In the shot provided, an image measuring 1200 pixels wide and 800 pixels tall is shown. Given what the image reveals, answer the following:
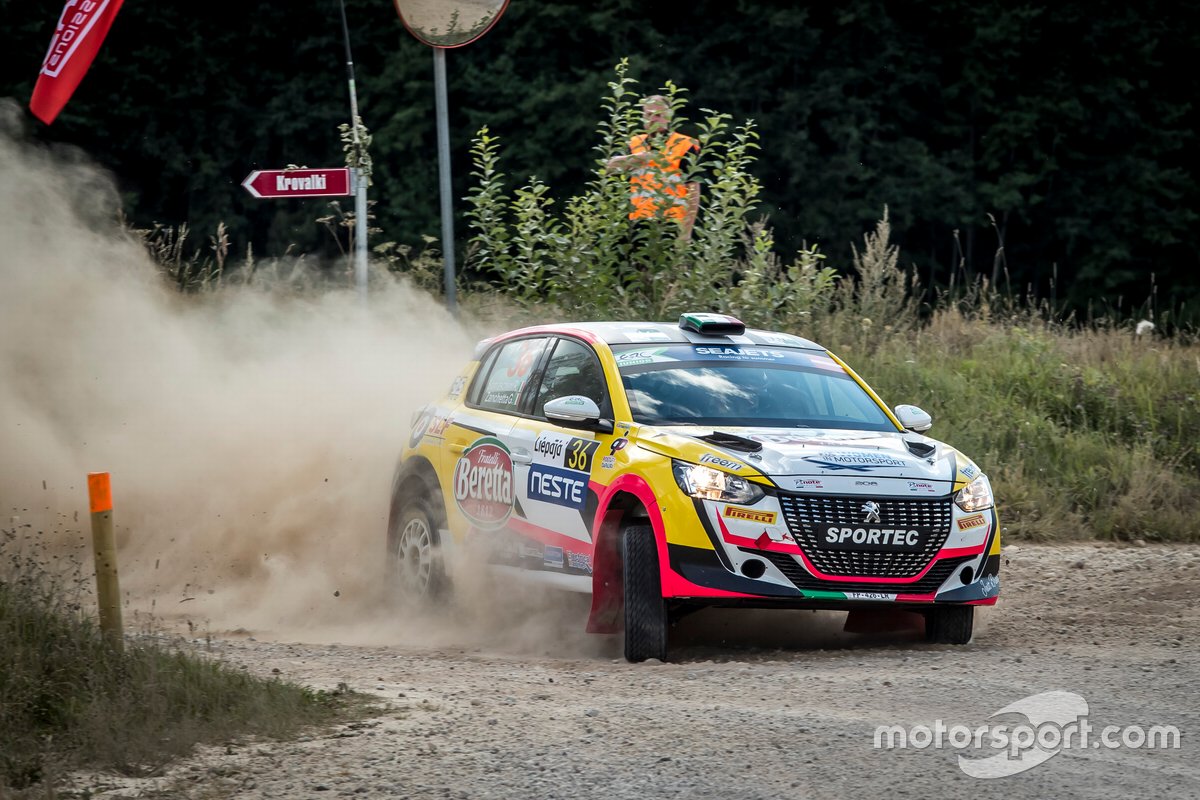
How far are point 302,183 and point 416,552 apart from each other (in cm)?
431

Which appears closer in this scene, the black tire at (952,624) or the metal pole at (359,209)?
the black tire at (952,624)

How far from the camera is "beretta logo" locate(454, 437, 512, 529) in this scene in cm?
946

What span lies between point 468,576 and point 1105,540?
6010 millimetres

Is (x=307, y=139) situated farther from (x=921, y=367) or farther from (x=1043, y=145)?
(x=921, y=367)

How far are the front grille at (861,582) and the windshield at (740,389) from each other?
41.1 inches

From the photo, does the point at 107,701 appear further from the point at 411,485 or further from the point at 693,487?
the point at 411,485

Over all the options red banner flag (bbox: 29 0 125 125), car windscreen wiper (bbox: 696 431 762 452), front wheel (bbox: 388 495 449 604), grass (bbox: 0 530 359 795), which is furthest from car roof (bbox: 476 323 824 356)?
red banner flag (bbox: 29 0 125 125)

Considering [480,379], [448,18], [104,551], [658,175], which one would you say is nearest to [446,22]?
[448,18]

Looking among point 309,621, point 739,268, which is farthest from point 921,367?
point 309,621

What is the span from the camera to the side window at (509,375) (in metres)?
9.91

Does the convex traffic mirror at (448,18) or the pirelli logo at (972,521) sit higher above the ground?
the convex traffic mirror at (448,18)

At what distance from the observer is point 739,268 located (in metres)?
16.6

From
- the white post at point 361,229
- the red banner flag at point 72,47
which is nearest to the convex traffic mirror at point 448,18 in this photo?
the white post at point 361,229

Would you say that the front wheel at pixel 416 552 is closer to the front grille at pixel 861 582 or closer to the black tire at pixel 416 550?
the black tire at pixel 416 550
